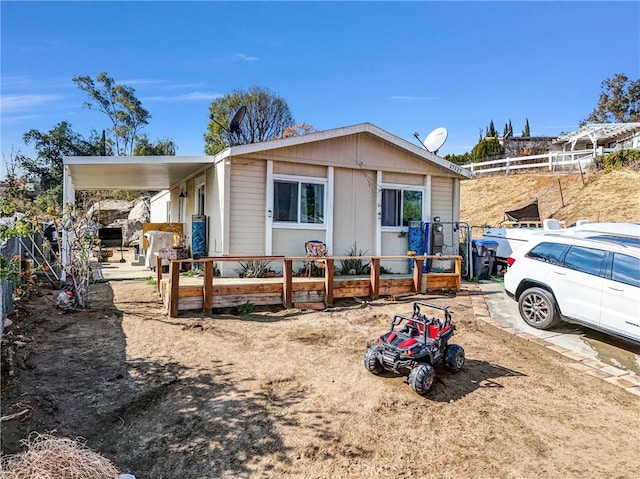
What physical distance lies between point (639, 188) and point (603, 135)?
12184 mm

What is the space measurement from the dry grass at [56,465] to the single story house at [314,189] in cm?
592

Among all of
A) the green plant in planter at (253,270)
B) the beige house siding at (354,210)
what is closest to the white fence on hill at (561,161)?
the beige house siding at (354,210)

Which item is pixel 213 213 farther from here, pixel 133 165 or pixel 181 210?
pixel 181 210

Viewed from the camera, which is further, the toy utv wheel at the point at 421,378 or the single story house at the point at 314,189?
the single story house at the point at 314,189

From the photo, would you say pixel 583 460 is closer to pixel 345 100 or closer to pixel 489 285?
pixel 489 285

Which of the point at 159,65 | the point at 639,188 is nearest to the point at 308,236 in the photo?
the point at 159,65

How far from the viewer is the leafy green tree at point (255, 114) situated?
26578mm

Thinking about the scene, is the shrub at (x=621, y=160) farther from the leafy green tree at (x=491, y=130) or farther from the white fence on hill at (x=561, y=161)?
the leafy green tree at (x=491, y=130)

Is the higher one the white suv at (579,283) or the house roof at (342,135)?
the house roof at (342,135)

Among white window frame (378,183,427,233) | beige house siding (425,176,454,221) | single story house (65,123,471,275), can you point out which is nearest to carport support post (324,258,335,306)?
single story house (65,123,471,275)

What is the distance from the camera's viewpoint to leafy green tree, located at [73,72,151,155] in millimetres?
29547

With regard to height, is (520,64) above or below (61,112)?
below

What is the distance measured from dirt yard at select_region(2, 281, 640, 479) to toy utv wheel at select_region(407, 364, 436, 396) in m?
0.10

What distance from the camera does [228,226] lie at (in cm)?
791
